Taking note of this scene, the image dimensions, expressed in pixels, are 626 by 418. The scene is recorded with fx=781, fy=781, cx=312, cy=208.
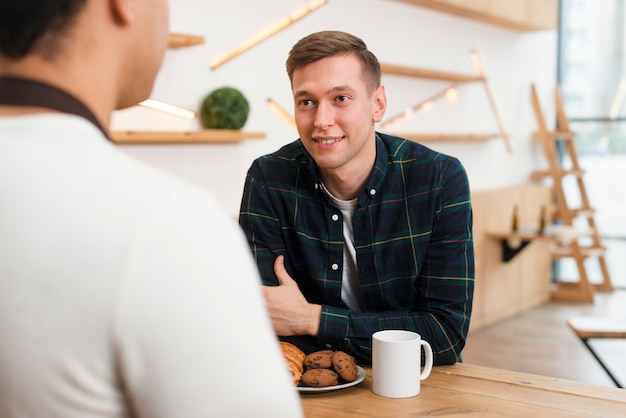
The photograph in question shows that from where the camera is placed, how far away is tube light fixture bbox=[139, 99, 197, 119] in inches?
139

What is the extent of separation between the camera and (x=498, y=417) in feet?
3.96

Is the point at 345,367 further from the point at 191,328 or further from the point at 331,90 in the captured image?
the point at 191,328

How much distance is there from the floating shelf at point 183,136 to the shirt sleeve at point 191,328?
277cm

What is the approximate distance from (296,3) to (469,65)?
2179 millimetres

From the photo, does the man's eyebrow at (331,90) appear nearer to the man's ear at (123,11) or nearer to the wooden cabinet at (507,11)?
the man's ear at (123,11)

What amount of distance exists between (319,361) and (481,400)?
0.29 m

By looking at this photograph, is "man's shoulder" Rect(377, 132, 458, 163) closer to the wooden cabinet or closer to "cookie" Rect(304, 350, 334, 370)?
"cookie" Rect(304, 350, 334, 370)

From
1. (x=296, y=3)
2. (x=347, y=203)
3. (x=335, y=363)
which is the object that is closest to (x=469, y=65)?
(x=296, y=3)

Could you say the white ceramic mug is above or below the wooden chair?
above

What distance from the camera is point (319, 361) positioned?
140 cm

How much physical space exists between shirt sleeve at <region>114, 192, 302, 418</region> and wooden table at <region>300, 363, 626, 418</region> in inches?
28.4

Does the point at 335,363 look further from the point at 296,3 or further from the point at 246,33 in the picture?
the point at 296,3

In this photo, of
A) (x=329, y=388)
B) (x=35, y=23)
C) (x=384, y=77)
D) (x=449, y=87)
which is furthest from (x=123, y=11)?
(x=449, y=87)

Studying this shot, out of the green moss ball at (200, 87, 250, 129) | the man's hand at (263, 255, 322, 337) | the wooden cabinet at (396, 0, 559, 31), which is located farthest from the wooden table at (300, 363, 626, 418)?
the wooden cabinet at (396, 0, 559, 31)
